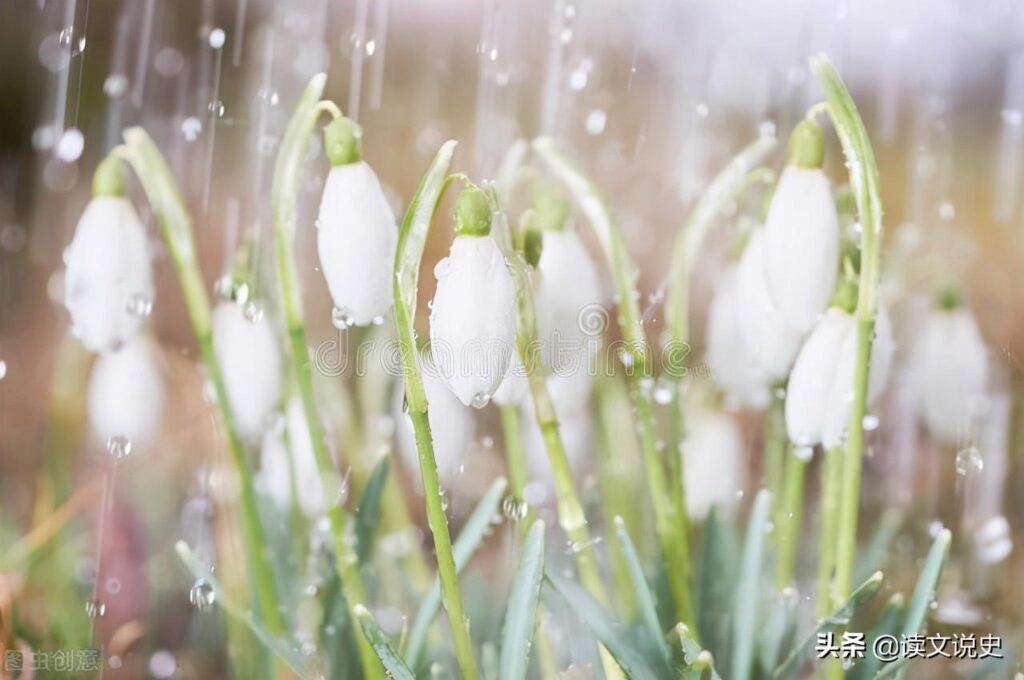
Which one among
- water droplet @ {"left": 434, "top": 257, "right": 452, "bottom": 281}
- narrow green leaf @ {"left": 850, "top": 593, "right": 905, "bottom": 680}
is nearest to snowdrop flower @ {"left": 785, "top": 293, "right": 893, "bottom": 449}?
narrow green leaf @ {"left": 850, "top": 593, "right": 905, "bottom": 680}

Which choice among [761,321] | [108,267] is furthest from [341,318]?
[761,321]

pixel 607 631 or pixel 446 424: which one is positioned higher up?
pixel 446 424

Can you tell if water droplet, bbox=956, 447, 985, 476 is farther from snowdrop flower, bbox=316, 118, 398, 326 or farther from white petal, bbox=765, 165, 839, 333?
snowdrop flower, bbox=316, 118, 398, 326

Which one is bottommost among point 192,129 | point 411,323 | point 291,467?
point 291,467

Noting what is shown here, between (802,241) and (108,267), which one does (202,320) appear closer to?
(108,267)

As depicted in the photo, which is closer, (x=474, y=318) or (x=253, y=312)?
(x=474, y=318)
